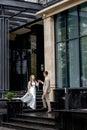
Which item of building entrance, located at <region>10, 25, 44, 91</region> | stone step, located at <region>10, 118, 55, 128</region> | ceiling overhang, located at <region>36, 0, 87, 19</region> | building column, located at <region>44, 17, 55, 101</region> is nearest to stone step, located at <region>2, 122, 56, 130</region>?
stone step, located at <region>10, 118, 55, 128</region>

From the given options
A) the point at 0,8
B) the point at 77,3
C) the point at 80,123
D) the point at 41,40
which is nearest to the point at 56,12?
the point at 77,3

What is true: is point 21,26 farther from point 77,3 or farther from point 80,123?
point 80,123

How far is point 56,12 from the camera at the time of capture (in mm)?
21781

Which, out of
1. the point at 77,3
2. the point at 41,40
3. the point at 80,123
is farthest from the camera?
the point at 41,40

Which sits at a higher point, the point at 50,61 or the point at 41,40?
the point at 41,40

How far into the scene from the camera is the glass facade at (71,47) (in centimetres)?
2006

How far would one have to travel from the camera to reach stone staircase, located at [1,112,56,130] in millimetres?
15767

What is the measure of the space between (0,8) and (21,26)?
183 inches

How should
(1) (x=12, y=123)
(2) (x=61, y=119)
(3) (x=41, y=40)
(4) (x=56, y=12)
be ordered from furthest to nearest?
1. (3) (x=41, y=40)
2. (4) (x=56, y=12)
3. (1) (x=12, y=123)
4. (2) (x=61, y=119)

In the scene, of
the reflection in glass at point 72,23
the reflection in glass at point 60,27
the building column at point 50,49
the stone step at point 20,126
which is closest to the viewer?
the stone step at point 20,126

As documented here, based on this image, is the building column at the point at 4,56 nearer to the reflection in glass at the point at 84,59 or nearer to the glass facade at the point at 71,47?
the glass facade at the point at 71,47

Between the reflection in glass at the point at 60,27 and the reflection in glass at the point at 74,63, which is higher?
the reflection in glass at the point at 60,27

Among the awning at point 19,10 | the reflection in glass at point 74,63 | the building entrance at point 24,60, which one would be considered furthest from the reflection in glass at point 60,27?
the building entrance at point 24,60

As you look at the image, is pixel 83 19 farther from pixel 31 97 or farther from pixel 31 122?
pixel 31 122
